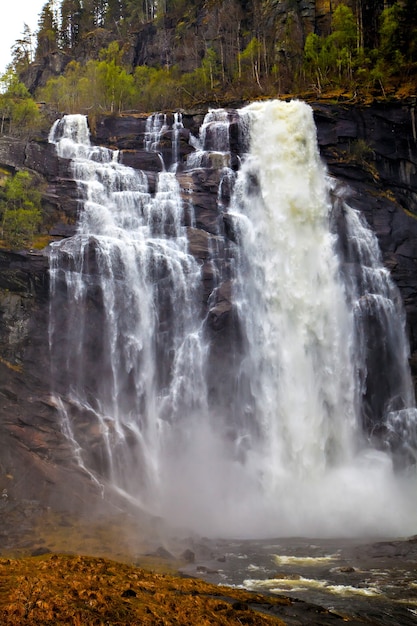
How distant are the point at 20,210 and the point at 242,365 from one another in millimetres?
16001

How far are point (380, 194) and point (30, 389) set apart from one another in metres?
25.9

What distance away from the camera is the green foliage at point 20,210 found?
1249 inches

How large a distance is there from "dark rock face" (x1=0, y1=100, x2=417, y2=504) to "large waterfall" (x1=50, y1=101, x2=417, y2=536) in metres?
0.53

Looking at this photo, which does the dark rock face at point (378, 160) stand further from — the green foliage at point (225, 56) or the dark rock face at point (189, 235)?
the green foliage at point (225, 56)

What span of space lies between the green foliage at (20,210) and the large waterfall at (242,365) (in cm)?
227

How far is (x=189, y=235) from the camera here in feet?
111

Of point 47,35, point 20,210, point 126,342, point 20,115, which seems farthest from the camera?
point 47,35

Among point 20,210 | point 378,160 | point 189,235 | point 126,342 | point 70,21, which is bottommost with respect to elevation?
point 126,342

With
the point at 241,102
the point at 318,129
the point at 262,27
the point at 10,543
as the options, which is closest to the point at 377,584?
the point at 10,543

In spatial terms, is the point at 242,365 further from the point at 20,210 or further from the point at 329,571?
the point at 20,210

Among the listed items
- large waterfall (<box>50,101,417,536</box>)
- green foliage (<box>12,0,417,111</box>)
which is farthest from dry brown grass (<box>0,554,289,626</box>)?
green foliage (<box>12,0,417,111</box>)

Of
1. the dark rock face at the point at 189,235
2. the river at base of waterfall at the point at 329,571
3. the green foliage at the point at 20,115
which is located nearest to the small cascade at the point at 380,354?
the dark rock face at the point at 189,235

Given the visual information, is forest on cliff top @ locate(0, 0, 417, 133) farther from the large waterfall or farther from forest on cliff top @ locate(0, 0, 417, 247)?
the large waterfall

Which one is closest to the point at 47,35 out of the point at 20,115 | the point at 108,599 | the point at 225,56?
the point at 225,56
